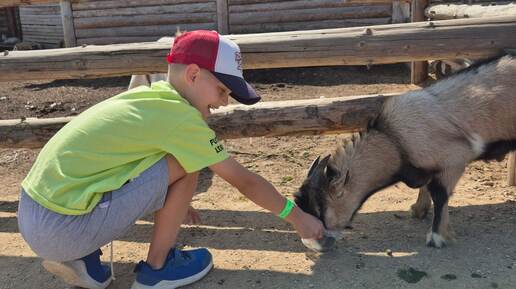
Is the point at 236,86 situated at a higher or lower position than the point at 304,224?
higher

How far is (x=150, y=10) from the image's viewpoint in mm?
12102

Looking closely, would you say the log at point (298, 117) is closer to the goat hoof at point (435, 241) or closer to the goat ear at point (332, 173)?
the goat ear at point (332, 173)

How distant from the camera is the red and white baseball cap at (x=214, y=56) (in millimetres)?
2764

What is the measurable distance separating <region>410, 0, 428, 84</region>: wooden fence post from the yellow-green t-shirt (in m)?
6.62

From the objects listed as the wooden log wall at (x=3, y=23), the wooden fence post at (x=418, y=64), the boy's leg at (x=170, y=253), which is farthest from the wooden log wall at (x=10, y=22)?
the boy's leg at (x=170, y=253)

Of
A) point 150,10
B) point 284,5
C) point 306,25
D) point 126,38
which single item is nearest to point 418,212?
point 306,25

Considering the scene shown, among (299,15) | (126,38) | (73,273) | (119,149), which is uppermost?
(299,15)

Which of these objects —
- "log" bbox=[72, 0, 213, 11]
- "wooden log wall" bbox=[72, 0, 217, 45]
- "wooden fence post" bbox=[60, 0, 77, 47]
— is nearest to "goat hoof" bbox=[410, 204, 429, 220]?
"wooden log wall" bbox=[72, 0, 217, 45]

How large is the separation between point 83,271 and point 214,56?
1.44m

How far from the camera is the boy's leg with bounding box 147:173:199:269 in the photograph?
9.81 ft

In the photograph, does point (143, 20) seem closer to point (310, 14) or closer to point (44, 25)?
point (310, 14)

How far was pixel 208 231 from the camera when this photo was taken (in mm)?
4094

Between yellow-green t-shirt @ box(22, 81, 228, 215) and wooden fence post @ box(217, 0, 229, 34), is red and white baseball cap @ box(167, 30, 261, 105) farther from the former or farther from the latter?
wooden fence post @ box(217, 0, 229, 34)

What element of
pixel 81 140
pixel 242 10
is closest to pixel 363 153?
pixel 81 140
